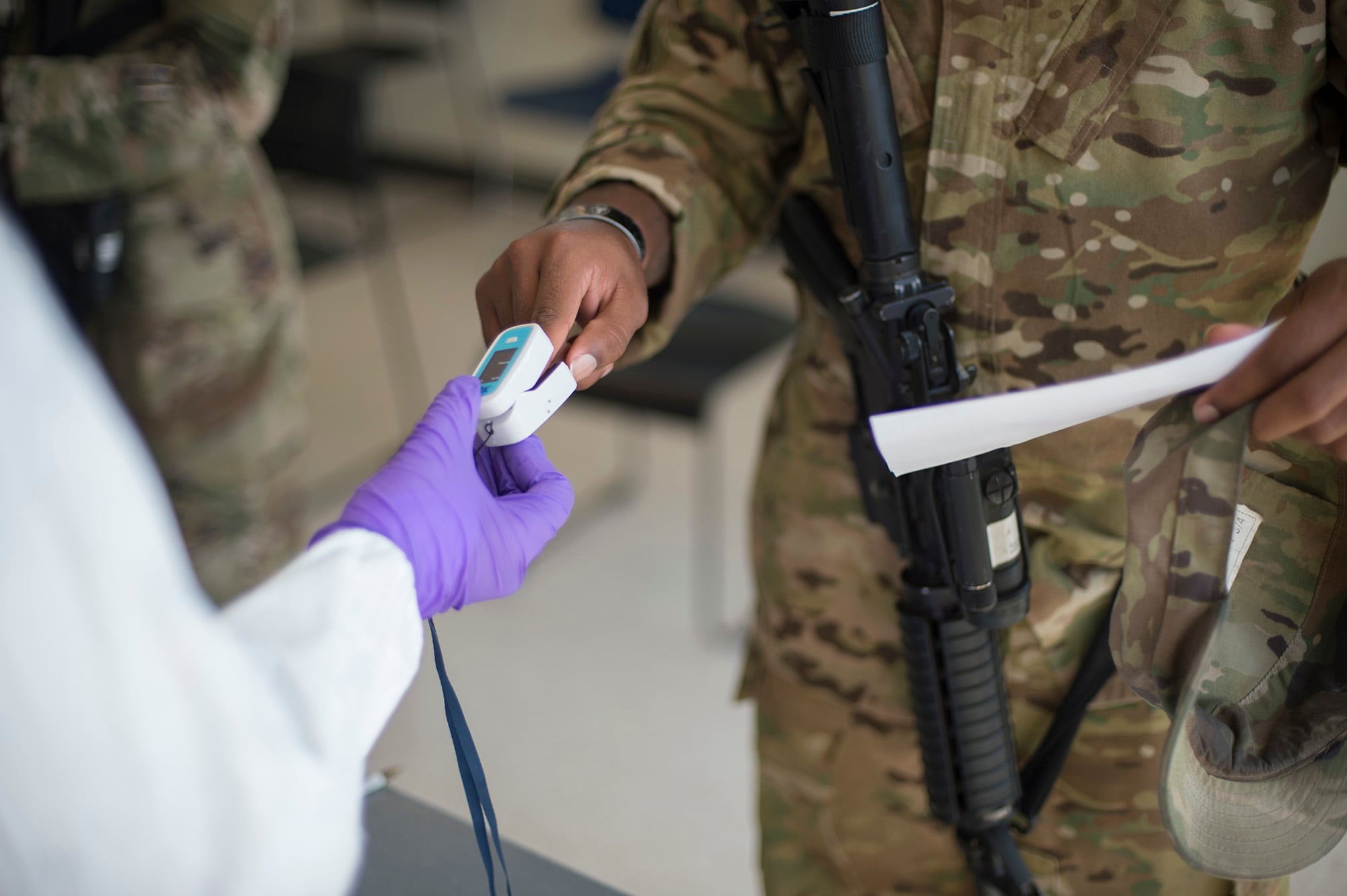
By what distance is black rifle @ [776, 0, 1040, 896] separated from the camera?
2.13 ft

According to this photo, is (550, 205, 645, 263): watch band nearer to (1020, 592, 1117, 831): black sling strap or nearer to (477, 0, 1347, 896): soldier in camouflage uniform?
(477, 0, 1347, 896): soldier in camouflage uniform

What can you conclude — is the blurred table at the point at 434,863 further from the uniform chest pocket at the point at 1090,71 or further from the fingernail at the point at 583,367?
the uniform chest pocket at the point at 1090,71

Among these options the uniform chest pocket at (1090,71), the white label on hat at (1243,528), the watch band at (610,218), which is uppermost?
the uniform chest pocket at (1090,71)

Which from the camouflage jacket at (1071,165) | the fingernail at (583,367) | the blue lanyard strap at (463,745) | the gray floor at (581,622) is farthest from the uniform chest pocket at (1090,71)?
the blue lanyard strap at (463,745)

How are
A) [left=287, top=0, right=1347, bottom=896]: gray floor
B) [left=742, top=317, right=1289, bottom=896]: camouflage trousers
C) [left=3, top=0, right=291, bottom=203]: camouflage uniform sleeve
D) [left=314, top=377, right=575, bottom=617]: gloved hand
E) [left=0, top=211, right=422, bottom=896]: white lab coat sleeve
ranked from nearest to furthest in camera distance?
[left=0, top=211, right=422, bottom=896]: white lab coat sleeve < [left=314, top=377, right=575, bottom=617]: gloved hand < [left=742, top=317, right=1289, bottom=896]: camouflage trousers < [left=3, top=0, right=291, bottom=203]: camouflage uniform sleeve < [left=287, top=0, right=1347, bottom=896]: gray floor

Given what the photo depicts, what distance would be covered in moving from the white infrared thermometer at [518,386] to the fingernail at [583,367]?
0.02 metres

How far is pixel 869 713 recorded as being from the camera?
0.89 metres

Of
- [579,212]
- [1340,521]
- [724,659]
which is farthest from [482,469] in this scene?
[724,659]

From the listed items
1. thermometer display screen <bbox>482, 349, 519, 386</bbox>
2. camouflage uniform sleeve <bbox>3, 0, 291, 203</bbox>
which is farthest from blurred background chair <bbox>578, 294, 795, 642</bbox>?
thermometer display screen <bbox>482, 349, 519, 386</bbox>

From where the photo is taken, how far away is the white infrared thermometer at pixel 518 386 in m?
0.55

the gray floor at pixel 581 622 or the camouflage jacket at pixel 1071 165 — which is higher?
the camouflage jacket at pixel 1071 165

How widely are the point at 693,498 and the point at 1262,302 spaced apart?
1.79m

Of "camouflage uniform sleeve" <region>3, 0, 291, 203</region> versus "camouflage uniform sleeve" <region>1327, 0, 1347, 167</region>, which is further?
"camouflage uniform sleeve" <region>3, 0, 291, 203</region>

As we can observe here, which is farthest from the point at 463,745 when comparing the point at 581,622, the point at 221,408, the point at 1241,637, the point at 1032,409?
the point at 581,622
